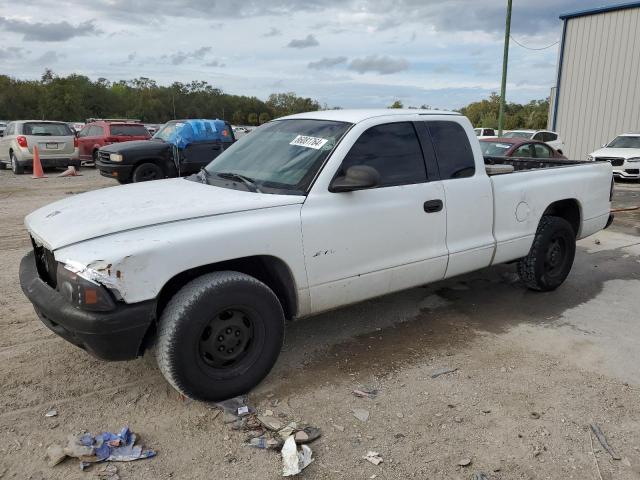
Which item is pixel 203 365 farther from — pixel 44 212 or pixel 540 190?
pixel 540 190

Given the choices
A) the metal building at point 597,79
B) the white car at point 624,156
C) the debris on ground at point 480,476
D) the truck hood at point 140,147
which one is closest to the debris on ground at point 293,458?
the debris on ground at point 480,476

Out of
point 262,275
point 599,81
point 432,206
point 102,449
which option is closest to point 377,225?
point 432,206

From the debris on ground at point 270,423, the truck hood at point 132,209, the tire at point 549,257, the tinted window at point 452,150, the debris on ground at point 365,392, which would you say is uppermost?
the tinted window at point 452,150

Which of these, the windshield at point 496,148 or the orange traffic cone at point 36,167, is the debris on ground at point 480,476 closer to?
the windshield at point 496,148

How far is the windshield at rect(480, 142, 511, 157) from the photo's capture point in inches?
428

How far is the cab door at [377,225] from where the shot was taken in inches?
140

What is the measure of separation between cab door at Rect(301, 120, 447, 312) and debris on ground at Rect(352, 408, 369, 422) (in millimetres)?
740

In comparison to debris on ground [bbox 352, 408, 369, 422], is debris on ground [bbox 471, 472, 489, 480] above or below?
below

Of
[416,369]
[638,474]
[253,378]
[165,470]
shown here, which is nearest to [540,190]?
[416,369]

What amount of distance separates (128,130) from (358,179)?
15566mm

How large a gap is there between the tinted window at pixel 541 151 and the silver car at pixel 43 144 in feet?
44.4

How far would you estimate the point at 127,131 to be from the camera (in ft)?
56.5

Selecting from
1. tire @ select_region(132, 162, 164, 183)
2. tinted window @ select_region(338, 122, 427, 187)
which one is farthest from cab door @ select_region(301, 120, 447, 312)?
tire @ select_region(132, 162, 164, 183)

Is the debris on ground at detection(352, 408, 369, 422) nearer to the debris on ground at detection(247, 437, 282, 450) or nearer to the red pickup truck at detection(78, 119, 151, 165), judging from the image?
the debris on ground at detection(247, 437, 282, 450)
